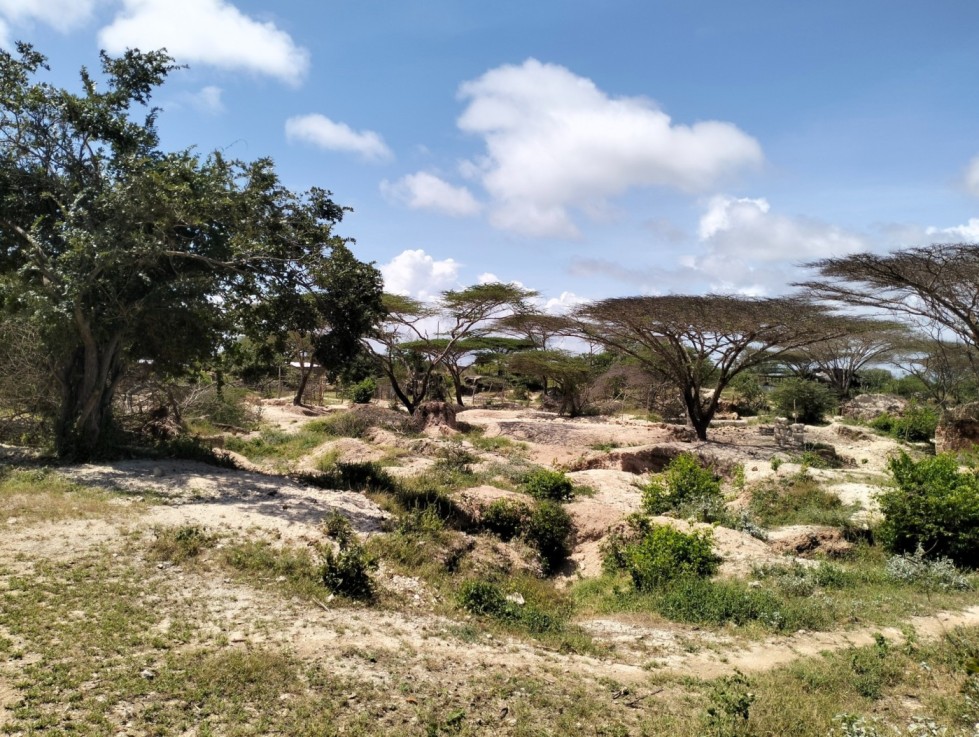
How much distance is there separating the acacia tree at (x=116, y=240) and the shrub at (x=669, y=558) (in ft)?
23.7

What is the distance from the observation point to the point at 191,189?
33.0ft

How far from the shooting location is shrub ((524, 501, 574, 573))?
10.2 m

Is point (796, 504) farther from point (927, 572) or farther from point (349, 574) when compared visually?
point (349, 574)

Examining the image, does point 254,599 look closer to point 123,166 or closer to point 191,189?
point 191,189

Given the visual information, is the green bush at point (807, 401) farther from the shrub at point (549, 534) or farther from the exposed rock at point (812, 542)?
the shrub at point (549, 534)

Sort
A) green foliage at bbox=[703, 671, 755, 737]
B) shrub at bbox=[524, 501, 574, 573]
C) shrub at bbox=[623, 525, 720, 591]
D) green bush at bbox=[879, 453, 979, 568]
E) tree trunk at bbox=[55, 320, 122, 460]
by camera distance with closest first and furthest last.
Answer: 1. green foliage at bbox=[703, 671, 755, 737]
2. shrub at bbox=[623, 525, 720, 591]
3. green bush at bbox=[879, 453, 979, 568]
4. shrub at bbox=[524, 501, 574, 573]
5. tree trunk at bbox=[55, 320, 122, 460]

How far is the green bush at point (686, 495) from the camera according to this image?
36.5 feet

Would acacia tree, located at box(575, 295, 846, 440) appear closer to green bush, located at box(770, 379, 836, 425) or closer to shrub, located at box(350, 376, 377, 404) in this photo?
green bush, located at box(770, 379, 836, 425)

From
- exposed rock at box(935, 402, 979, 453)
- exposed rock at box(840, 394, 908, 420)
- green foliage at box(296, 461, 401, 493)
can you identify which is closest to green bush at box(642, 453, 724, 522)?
green foliage at box(296, 461, 401, 493)

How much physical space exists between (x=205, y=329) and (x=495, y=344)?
25.3m

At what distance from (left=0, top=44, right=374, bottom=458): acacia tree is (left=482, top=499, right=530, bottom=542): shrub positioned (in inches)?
208

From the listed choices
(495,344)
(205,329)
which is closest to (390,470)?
(205,329)

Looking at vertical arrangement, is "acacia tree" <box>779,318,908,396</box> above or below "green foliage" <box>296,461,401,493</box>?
above

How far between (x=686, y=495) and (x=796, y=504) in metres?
2.23
